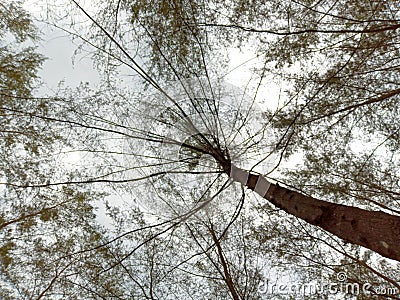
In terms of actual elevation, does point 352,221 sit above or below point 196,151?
below

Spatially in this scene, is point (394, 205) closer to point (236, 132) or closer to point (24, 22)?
point (236, 132)

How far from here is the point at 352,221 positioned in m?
1.56

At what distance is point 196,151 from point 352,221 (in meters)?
1.63

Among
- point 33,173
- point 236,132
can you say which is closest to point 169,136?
point 236,132

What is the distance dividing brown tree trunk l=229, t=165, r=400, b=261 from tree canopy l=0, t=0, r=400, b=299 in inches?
24.9

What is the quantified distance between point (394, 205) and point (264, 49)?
172cm

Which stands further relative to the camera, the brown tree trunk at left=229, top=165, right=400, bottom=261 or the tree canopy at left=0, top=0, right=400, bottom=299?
the tree canopy at left=0, top=0, right=400, bottom=299

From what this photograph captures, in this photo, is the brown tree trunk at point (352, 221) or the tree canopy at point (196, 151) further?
the tree canopy at point (196, 151)

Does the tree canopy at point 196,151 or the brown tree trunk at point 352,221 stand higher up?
the tree canopy at point 196,151

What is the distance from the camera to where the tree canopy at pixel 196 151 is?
2.76m

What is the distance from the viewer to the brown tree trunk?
1.43 metres

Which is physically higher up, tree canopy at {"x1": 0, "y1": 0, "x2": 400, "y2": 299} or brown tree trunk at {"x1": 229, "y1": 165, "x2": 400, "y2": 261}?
tree canopy at {"x1": 0, "y1": 0, "x2": 400, "y2": 299}

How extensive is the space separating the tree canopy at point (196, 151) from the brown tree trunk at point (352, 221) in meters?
0.63

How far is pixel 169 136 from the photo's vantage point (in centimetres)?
295
